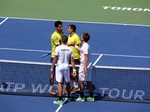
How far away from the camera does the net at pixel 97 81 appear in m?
18.5

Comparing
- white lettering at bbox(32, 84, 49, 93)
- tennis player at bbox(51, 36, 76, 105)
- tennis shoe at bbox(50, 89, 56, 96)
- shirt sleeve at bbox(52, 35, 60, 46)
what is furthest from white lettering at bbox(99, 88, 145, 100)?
shirt sleeve at bbox(52, 35, 60, 46)

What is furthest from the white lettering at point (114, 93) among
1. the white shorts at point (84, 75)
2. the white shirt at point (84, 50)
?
the white shirt at point (84, 50)

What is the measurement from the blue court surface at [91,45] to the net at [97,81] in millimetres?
355

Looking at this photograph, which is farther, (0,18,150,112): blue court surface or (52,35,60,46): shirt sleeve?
(52,35,60,46): shirt sleeve

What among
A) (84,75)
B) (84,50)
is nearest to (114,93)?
(84,75)

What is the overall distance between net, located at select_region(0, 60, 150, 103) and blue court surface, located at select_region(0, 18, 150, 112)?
0.36 meters

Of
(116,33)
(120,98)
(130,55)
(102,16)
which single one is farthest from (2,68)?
(102,16)

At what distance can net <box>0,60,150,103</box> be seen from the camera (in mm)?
18453

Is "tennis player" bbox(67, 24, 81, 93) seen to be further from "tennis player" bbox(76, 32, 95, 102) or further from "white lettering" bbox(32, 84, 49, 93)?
"white lettering" bbox(32, 84, 49, 93)

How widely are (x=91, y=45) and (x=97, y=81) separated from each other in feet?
16.4

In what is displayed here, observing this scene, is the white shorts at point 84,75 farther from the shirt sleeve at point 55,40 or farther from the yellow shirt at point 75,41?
the shirt sleeve at point 55,40

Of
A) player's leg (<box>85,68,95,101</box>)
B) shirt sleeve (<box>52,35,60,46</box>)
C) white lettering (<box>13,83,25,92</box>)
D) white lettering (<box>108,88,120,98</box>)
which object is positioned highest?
shirt sleeve (<box>52,35,60,46</box>)

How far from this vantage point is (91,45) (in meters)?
23.9

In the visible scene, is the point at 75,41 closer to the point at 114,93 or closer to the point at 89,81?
the point at 89,81
